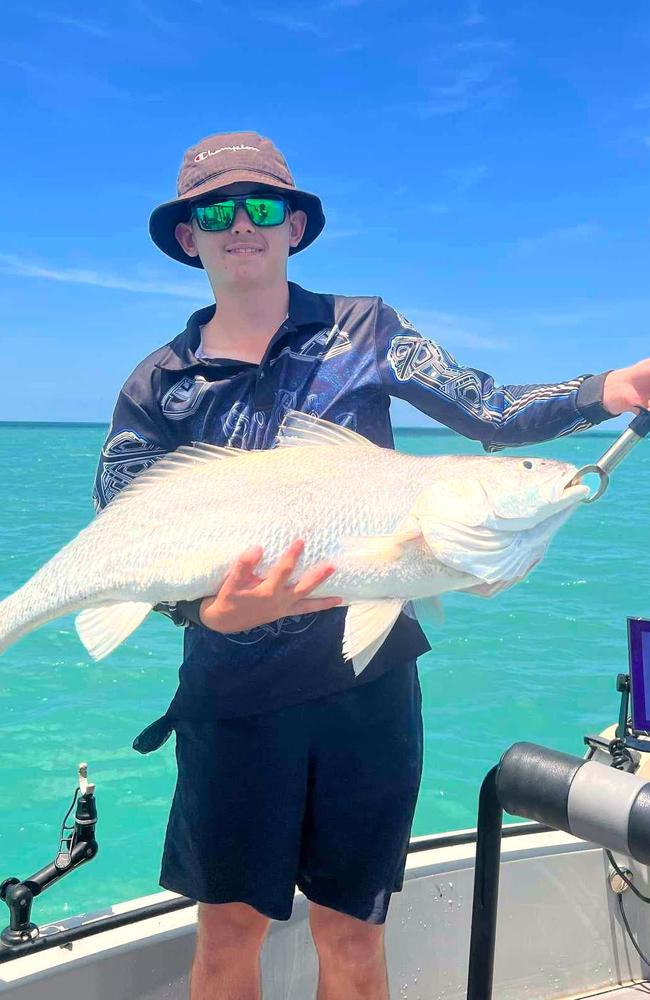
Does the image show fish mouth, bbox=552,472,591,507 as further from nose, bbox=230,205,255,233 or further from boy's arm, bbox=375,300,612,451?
nose, bbox=230,205,255,233

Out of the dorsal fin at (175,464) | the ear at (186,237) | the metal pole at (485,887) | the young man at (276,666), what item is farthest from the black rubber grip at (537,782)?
the ear at (186,237)

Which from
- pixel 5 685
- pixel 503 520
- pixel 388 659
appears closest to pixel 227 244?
pixel 503 520

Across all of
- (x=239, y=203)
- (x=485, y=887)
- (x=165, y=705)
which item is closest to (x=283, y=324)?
(x=239, y=203)

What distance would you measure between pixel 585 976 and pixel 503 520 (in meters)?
1.78

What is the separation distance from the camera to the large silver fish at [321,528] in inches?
65.9

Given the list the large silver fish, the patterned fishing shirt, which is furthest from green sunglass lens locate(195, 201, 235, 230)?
the large silver fish

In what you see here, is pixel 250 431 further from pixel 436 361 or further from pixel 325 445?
pixel 436 361

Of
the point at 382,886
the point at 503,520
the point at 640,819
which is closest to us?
the point at 640,819

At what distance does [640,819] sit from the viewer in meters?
1.06

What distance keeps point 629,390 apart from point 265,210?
94 cm

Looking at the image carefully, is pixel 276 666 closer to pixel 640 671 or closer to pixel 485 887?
pixel 485 887

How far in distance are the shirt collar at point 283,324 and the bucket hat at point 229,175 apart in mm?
226

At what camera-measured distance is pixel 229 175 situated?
6.24 ft

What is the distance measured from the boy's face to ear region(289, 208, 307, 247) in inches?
3.6
